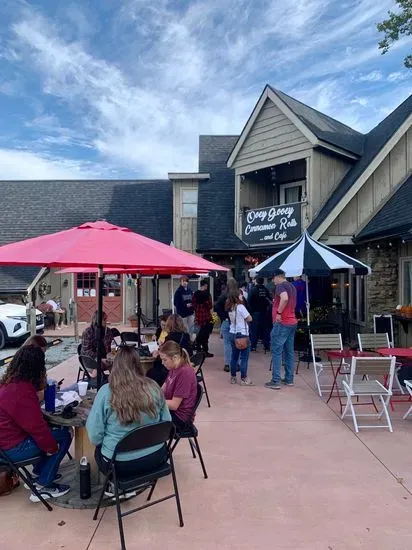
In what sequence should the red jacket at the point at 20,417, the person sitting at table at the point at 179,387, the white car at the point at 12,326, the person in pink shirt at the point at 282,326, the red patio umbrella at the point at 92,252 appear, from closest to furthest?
the red jacket at the point at 20,417, the red patio umbrella at the point at 92,252, the person sitting at table at the point at 179,387, the person in pink shirt at the point at 282,326, the white car at the point at 12,326

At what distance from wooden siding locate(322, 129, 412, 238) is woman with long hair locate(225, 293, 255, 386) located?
15.2 feet

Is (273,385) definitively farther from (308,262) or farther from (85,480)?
(85,480)

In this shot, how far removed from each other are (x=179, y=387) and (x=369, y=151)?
10307 millimetres

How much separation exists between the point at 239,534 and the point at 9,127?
69.3 ft

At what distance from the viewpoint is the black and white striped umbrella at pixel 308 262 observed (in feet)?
25.0

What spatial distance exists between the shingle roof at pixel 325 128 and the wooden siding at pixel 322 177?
43 cm

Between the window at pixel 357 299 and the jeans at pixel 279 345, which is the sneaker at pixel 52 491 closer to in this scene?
the jeans at pixel 279 345

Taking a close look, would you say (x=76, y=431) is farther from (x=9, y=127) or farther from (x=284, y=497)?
(x=9, y=127)

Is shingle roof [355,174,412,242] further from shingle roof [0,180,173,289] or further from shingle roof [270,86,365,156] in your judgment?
shingle roof [0,180,173,289]

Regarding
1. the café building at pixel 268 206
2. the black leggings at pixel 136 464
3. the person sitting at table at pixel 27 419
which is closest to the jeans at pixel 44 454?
the person sitting at table at pixel 27 419

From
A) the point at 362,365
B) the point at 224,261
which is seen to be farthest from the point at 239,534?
the point at 224,261

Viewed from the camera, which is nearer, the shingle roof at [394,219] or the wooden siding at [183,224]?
the shingle roof at [394,219]

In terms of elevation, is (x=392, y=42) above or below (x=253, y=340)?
above

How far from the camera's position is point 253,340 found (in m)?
9.89
